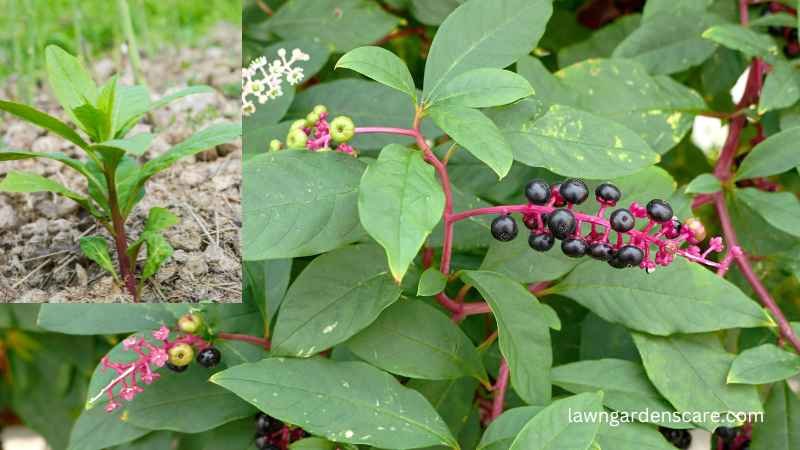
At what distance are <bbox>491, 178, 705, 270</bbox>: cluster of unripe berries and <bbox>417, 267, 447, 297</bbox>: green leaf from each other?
0.10 meters

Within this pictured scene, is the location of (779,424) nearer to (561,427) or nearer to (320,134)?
(561,427)

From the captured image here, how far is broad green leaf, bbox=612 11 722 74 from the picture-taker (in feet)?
4.46

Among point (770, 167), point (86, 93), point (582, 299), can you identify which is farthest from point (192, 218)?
point (770, 167)

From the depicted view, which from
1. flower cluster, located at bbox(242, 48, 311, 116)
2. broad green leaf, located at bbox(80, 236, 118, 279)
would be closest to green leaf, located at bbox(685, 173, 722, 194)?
flower cluster, located at bbox(242, 48, 311, 116)

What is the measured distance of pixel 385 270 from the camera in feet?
3.28

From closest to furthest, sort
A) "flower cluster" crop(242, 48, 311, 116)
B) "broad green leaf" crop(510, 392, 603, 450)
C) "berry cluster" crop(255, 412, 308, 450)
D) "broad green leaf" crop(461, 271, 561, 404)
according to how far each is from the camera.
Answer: "broad green leaf" crop(510, 392, 603, 450) → "broad green leaf" crop(461, 271, 561, 404) → "berry cluster" crop(255, 412, 308, 450) → "flower cluster" crop(242, 48, 311, 116)

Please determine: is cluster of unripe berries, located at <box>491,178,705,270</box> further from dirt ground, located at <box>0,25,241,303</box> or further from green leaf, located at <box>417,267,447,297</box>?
dirt ground, located at <box>0,25,241,303</box>

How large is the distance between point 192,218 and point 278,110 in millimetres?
299

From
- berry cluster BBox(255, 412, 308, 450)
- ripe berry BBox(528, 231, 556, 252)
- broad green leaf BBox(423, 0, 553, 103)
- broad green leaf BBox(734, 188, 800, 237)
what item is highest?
broad green leaf BBox(423, 0, 553, 103)

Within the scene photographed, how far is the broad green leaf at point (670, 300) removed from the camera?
1.03 m

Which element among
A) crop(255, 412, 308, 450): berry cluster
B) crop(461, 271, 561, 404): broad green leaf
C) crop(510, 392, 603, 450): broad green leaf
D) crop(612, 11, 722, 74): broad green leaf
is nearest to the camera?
crop(510, 392, 603, 450): broad green leaf

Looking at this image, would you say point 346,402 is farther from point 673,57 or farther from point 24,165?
point 673,57

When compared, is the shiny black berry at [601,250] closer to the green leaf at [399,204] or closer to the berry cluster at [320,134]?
the green leaf at [399,204]

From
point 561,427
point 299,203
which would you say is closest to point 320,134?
point 299,203
